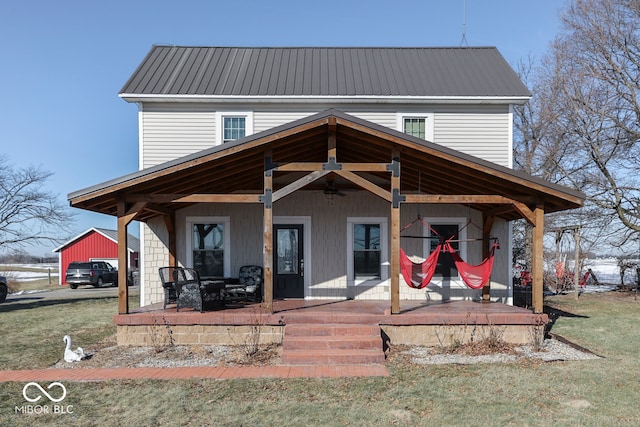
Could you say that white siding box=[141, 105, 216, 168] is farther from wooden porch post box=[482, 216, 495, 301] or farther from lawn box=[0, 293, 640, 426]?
wooden porch post box=[482, 216, 495, 301]

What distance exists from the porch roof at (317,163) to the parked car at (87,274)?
17.5 metres

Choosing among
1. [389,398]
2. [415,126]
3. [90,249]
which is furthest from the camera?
[90,249]

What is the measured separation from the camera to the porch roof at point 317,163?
7.52 meters

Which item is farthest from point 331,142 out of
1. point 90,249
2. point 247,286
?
point 90,249

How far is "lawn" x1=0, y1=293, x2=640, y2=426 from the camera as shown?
4.55 m

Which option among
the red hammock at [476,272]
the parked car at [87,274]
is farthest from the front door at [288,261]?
the parked car at [87,274]

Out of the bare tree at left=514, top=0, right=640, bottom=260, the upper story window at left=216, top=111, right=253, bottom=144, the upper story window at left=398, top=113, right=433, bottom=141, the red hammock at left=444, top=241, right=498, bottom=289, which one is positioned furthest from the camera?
the bare tree at left=514, top=0, right=640, bottom=260

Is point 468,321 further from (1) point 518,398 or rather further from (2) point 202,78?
(2) point 202,78

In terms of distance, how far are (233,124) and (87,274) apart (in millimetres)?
17556

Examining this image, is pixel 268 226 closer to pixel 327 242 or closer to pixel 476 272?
pixel 327 242

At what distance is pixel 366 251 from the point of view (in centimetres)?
1062

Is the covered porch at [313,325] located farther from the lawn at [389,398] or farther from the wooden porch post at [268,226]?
the lawn at [389,398]

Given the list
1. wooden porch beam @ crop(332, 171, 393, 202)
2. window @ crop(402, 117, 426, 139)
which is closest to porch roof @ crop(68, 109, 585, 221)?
wooden porch beam @ crop(332, 171, 393, 202)

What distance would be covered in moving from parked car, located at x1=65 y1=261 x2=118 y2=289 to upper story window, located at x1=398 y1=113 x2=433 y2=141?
788 inches
